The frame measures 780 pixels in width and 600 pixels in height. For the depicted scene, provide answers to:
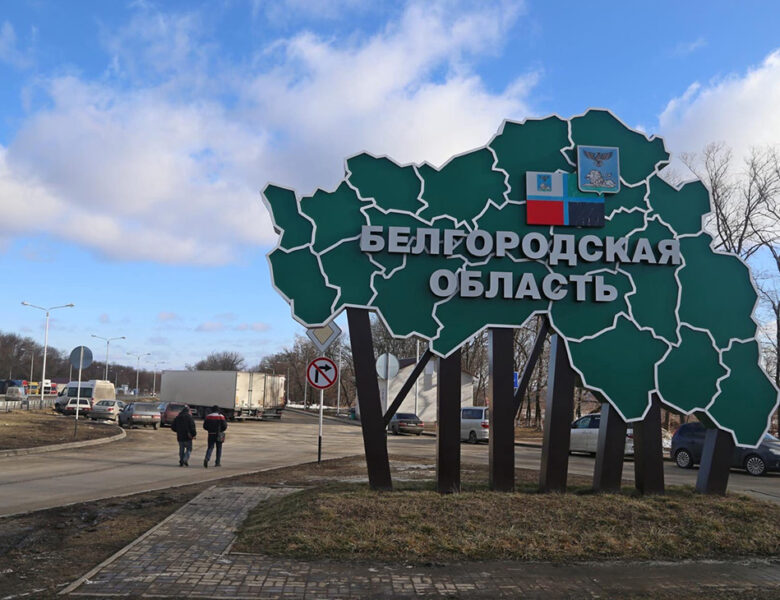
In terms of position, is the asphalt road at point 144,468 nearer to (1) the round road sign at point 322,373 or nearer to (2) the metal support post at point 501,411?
(1) the round road sign at point 322,373

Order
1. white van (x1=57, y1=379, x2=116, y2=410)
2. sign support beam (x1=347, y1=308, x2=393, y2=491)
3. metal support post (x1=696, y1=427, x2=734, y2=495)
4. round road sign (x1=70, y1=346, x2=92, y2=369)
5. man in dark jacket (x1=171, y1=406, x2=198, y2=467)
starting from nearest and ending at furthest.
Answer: sign support beam (x1=347, y1=308, x2=393, y2=491) → metal support post (x1=696, y1=427, x2=734, y2=495) → man in dark jacket (x1=171, y1=406, x2=198, y2=467) → round road sign (x1=70, y1=346, x2=92, y2=369) → white van (x1=57, y1=379, x2=116, y2=410)

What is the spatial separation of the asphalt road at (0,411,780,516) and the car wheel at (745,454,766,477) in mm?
302

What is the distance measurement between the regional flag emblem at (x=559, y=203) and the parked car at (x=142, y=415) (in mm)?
27686

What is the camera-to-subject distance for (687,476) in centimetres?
1736

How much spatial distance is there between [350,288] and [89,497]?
5749mm

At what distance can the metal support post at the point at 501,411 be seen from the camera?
1015 cm

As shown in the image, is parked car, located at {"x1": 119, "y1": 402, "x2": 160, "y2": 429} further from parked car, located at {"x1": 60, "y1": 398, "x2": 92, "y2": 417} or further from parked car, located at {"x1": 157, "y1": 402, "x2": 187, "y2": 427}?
parked car, located at {"x1": 60, "y1": 398, "x2": 92, "y2": 417}

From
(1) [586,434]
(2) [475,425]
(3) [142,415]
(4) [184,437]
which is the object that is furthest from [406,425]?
(4) [184,437]

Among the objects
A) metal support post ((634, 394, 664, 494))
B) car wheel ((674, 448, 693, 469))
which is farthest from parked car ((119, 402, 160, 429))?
metal support post ((634, 394, 664, 494))

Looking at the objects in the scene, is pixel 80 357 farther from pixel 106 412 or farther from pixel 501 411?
pixel 106 412

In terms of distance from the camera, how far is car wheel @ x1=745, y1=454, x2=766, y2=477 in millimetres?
18219

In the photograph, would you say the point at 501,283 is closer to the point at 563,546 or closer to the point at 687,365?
the point at 687,365

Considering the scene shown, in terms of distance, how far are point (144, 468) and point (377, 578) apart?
11.5 metres

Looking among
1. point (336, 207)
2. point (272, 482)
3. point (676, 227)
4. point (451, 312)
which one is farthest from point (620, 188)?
point (272, 482)
